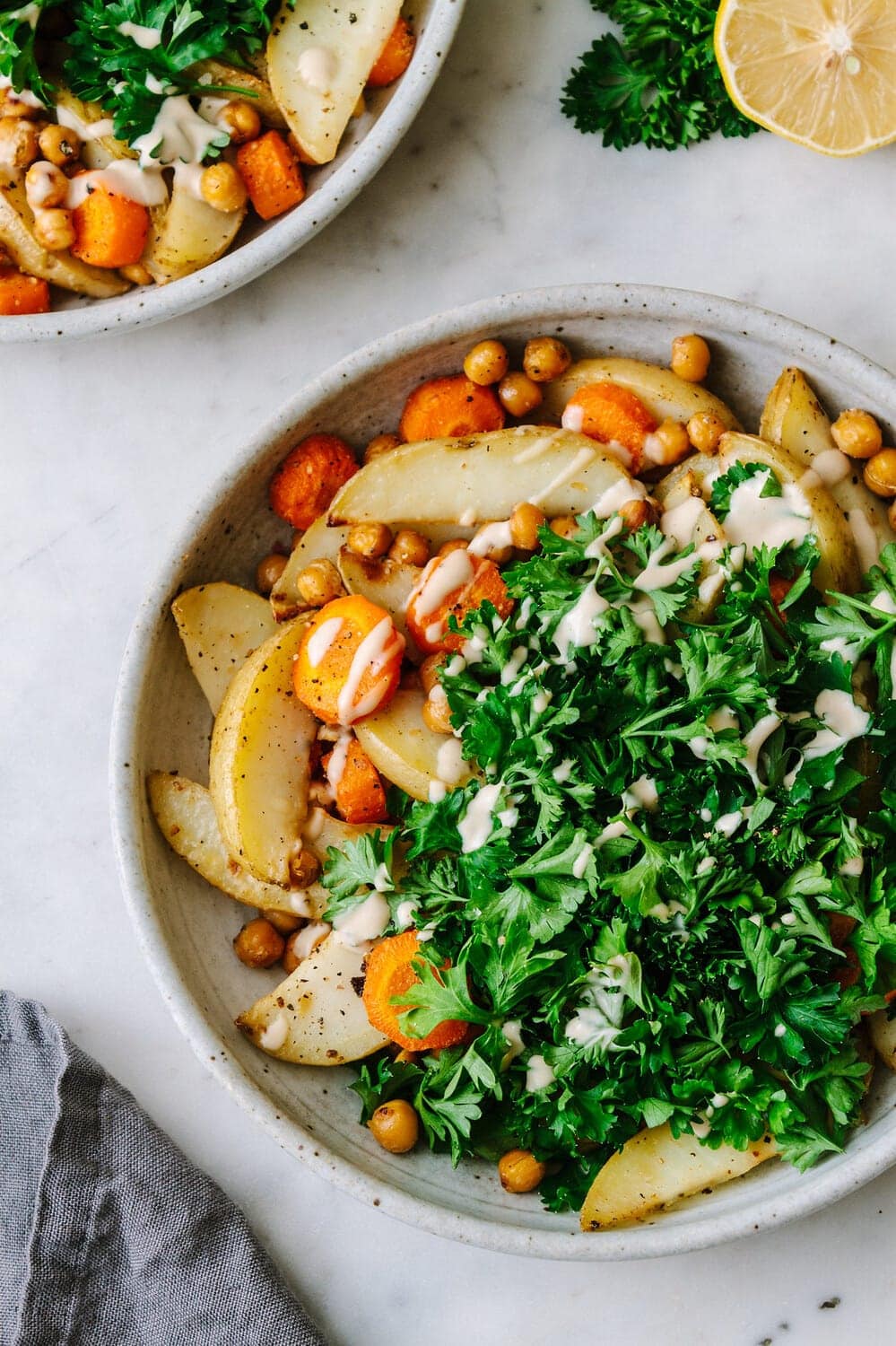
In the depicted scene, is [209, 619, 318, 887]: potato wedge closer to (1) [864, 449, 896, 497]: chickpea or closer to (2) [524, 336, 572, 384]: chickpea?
(2) [524, 336, 572, 384]: chickpea

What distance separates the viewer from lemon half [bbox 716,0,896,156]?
97.8 inches

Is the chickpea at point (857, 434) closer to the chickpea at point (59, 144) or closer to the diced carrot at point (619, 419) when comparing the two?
the diced carrot at point (619, 419)

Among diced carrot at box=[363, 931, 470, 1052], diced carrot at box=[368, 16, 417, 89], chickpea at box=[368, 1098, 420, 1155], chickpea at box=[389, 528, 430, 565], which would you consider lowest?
chickpea at box=[368, 1098, 420, 1155]

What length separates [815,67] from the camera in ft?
8.29

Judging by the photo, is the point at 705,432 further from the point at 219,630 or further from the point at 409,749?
the point at 219,630

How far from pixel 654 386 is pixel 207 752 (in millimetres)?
1170

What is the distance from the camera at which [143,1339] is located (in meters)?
2.67

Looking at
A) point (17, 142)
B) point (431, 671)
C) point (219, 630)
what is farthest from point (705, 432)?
point (17, 142)

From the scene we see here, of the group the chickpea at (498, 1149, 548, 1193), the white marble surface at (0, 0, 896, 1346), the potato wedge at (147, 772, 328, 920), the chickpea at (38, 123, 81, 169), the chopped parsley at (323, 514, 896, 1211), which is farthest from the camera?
the white marble surface at (0, 0, 896, 1346)

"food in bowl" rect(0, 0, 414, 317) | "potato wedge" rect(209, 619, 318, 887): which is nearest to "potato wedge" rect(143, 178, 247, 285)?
"food in bowl" rect(0, 0, 414, 317)

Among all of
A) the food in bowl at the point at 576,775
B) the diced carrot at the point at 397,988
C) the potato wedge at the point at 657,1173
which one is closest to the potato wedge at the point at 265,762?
the food in bowl at the point at 576,775

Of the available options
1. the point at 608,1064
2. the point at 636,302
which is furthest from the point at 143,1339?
the point at 636,302

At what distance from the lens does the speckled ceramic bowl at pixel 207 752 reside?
A: 2281mm

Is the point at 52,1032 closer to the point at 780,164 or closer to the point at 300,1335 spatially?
the point at 300,1335
